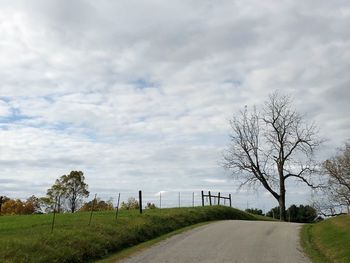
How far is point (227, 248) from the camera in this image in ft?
58.0

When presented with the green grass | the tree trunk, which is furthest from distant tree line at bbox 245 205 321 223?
the green grass

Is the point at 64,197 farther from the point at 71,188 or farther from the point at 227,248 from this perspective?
the point at 227,248

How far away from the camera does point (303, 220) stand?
7331 cm

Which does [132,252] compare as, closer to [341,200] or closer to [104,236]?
[104,236]

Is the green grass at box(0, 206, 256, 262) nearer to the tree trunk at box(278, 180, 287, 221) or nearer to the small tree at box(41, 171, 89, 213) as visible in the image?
the tree trunk at box(278, 180, 287, 221)

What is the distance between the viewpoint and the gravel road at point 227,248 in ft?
50.2

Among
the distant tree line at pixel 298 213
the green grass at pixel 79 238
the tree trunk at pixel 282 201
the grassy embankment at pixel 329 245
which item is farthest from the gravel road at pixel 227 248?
the distant tree line at pixel 298 213

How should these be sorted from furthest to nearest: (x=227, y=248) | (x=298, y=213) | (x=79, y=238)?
(x=298, y=213), (x=227, y=248), (x=79, y=238)

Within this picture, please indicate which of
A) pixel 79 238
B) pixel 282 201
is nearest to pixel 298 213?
pixel 282 201

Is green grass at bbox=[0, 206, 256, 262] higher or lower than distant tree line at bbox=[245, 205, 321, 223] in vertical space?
lower

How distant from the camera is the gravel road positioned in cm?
1530

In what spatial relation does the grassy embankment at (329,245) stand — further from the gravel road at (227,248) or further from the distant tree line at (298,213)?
the distant tree line at (298,213)

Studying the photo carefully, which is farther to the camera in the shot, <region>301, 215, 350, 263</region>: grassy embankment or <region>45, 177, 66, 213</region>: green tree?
<region>45, 177, 66, 213</region>: green tree

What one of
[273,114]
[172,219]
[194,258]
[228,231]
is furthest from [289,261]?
[273,114]
